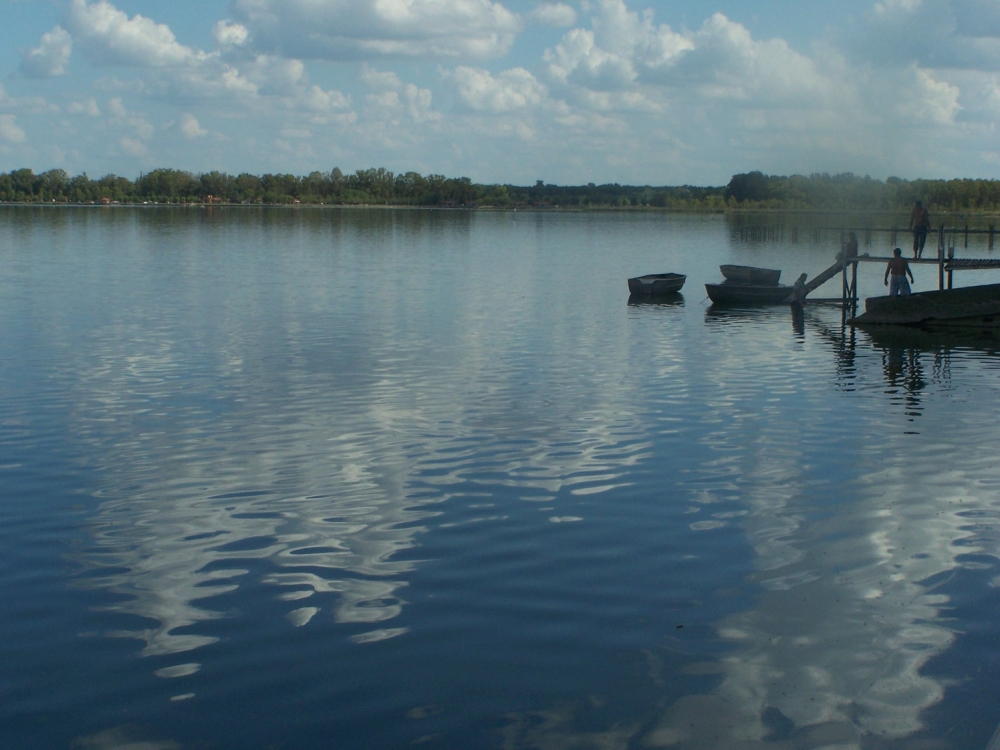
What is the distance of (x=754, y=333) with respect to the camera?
3175 cm

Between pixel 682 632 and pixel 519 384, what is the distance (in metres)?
12.7

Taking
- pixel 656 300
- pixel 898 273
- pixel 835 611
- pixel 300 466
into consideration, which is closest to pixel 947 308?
pixel 898 273

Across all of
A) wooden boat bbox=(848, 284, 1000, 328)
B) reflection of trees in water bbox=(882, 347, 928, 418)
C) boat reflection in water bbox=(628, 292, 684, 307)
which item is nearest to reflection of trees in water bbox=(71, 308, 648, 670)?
reflection of trees in water bbox=(882, 347, 928, 418)

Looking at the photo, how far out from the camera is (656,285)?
43.3 meters

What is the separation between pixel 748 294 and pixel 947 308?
1082 centimetres

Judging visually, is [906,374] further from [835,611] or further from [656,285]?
[656,285]

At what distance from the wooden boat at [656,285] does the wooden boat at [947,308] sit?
1239 cm

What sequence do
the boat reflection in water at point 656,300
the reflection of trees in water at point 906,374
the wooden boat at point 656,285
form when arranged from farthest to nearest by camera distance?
the wooden boat at point 656,285 → the boat reflection in water at point 656,300 → the reflection of trees in water at point 906,374

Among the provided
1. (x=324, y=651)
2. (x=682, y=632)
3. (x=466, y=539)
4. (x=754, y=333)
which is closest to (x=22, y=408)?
(x=466, y=539)

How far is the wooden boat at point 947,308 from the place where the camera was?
30.4 meters

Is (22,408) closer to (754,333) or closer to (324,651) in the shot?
(324,651)

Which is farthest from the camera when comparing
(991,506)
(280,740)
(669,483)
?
(669,483)

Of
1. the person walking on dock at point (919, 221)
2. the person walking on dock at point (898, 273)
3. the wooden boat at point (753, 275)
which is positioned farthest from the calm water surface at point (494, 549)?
the wooden boat at point (753, 275)

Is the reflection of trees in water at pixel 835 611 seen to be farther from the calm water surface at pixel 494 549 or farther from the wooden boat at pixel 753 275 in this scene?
the wooden boat at pixel 753 275
